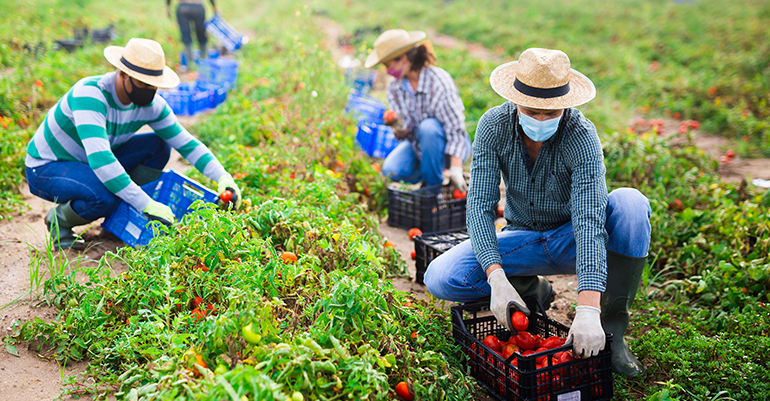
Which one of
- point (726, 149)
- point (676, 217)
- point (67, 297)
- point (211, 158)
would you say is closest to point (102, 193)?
point (211, 158)

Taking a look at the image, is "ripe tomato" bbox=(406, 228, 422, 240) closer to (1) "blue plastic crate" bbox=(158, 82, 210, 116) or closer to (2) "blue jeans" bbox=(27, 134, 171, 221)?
(2) "blue jeans" bbox=(27, 134, 171, 221)

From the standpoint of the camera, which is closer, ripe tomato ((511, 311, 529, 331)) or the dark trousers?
ripe tomato ((511, 311, 529, 331))

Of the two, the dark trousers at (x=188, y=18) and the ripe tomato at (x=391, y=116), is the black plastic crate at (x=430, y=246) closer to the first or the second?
the ripe tomato at (x=391, y=116)

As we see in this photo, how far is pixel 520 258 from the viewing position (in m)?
2.60

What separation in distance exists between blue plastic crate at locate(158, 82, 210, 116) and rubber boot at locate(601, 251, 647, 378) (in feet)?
17.5

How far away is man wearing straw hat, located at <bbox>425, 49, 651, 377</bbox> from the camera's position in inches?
87.0

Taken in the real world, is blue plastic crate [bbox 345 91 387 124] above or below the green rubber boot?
above

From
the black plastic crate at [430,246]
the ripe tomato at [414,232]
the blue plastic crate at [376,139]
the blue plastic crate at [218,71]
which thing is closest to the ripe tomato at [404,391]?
the black plastic crate at [430,246]

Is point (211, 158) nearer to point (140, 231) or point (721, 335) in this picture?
point (140, 231)

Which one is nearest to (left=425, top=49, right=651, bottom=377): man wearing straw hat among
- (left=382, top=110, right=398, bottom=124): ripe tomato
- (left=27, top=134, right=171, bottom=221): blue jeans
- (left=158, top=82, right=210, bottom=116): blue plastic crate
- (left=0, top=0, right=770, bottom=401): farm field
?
(left=0, top=0, right=770, bottom=401): farm field

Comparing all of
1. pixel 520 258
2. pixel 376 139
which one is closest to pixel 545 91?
pixel 520 258

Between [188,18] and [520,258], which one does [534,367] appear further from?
[188,18]

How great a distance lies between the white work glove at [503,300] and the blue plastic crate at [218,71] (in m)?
6.02

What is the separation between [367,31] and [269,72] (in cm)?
775
